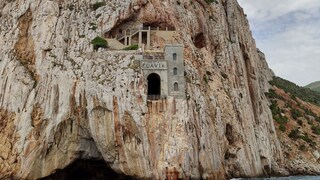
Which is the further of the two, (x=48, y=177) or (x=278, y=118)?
(x=278, y=118)

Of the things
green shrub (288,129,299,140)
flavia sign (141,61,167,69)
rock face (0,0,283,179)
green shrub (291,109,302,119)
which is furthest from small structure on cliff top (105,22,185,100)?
green shrub (291,109,302,119)

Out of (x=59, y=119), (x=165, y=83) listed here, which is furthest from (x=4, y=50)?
(x=165, y=83)

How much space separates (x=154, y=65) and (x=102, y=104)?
25.4 feet

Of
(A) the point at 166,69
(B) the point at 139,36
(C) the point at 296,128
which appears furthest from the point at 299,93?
(A) the point at 166,69

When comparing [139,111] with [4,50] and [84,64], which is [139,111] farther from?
[4,50]

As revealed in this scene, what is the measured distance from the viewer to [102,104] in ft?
165

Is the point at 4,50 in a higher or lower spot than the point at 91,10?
lower

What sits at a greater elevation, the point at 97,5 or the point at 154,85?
the point at 97,5

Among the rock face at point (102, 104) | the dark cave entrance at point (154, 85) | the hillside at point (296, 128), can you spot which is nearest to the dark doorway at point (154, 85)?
the dark cave entrance at point (154, 85)

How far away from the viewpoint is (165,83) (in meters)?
51.7

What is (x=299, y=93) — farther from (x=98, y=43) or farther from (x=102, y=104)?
(x=102, y=104)

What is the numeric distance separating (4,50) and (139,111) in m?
20.3

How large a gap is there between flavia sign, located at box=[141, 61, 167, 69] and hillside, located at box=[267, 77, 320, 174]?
35455mm

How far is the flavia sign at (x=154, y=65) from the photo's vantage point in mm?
52219
